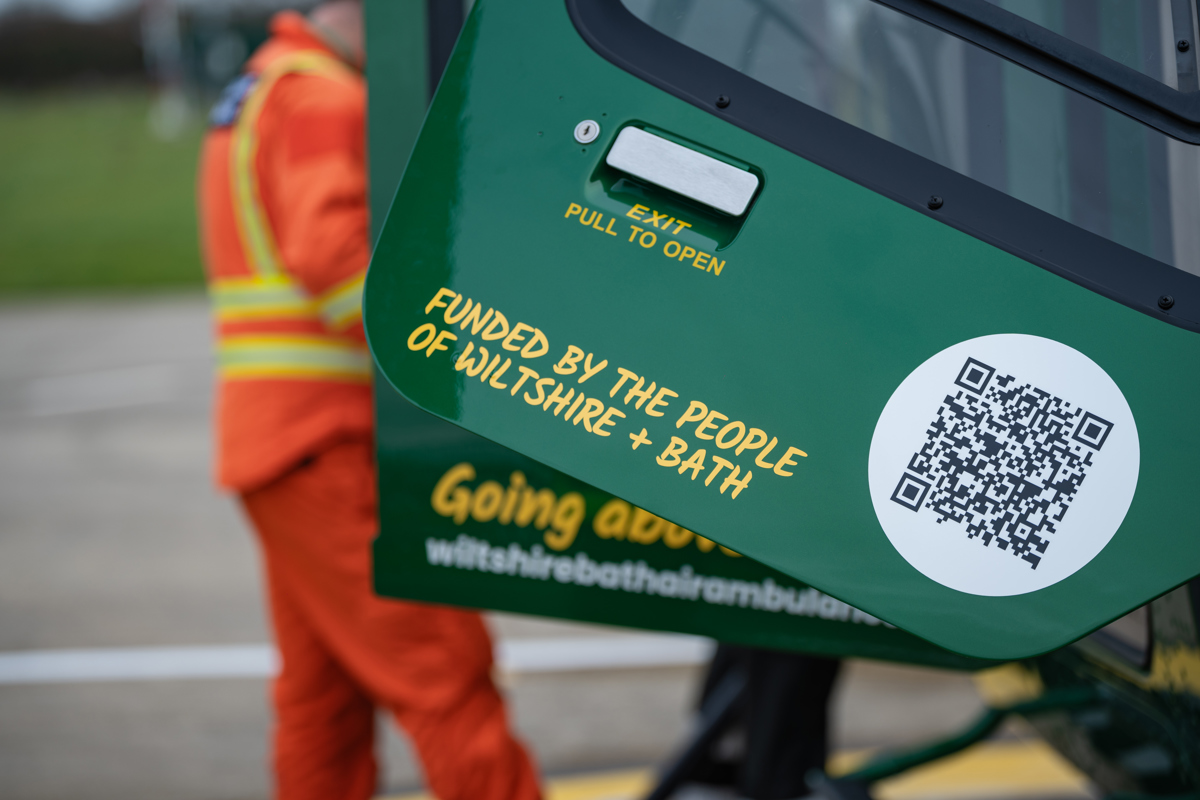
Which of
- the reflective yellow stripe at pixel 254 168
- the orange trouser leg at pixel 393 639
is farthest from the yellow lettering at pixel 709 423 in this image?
the reflective yellow stripe at pixel 254 168

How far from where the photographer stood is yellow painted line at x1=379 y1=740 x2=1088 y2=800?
2.95m

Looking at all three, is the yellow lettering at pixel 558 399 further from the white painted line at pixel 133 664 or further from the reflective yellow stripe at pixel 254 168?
the white painted line at pixel 133 664

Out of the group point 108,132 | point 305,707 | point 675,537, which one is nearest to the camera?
point 675,537

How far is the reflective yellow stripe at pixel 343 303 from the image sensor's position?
1872 mm

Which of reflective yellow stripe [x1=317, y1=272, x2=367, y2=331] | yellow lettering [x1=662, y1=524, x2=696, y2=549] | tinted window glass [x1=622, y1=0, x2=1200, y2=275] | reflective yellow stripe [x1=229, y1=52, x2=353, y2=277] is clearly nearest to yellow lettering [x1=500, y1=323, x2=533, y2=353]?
tinted window glass [x1=622, y1=0, x2=1200, y2=275]

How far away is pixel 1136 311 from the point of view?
1.16 meters

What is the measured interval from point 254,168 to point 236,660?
95.0 inches

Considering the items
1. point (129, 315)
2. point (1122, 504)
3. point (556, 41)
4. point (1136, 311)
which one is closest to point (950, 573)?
point (1122, 504)

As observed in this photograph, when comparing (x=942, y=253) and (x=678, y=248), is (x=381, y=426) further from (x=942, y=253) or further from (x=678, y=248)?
(x=942, y=253)

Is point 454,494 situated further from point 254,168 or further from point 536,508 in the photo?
point 254,168

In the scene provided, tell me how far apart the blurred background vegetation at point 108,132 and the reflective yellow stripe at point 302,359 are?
525 inches

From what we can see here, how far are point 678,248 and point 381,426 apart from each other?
67 centimetres

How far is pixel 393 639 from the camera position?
1996mm

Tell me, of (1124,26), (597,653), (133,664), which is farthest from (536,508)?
(133,664)
